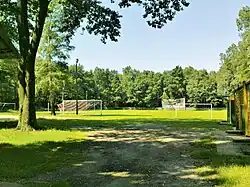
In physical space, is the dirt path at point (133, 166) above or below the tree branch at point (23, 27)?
below

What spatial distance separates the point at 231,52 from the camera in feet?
269

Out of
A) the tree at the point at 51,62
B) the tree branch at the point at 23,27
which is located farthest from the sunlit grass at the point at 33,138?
the tree at the point at 51,62

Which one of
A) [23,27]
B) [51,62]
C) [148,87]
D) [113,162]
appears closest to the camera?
[113,162]

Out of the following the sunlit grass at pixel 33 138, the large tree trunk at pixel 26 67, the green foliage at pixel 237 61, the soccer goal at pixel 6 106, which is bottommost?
the sunlit grass at pixel 33 138

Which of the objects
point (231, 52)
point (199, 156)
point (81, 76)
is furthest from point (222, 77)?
point (199, 156)

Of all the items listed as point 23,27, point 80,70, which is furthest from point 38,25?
point 80,70

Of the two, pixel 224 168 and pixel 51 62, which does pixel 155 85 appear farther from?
pixel 224 168

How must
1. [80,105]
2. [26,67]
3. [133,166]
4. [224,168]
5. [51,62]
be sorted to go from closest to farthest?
[224,168] → [133,166] → [26,67] → [51,62] → [80,105]

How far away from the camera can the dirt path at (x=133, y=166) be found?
7.55 meters

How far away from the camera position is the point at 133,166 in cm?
922

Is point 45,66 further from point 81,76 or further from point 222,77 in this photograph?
point 81,76

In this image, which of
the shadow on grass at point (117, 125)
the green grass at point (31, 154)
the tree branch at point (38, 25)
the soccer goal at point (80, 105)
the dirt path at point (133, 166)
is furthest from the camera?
the soccer goal at point (80, 105)

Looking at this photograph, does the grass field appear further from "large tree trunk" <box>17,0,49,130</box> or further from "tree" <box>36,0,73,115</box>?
"tree" <box>36,0,73,115</box>

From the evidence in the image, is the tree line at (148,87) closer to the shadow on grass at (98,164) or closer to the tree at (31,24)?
the tree at (31,24)
